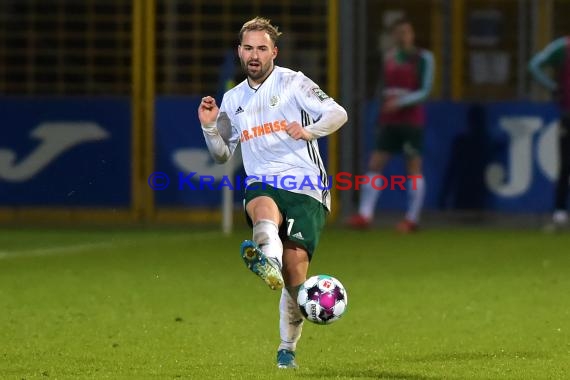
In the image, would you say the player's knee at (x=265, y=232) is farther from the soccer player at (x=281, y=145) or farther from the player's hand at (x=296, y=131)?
the player's hand at (x=296, y=131)

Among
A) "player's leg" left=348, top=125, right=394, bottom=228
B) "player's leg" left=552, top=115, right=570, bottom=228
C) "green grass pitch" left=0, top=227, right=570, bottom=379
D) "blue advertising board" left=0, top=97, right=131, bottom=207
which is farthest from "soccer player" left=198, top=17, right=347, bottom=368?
"blue advertising board" left=0, top=97, right=131, bottom=207

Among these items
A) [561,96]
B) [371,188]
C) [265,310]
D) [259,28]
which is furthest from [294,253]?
[561,96]

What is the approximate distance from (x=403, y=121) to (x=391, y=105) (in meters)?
0.23

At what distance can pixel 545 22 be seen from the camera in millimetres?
19891

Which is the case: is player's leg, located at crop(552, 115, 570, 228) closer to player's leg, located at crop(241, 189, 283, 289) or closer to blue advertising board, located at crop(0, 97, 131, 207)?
blue advertising board, located at crop(0, 97, 131, 207)

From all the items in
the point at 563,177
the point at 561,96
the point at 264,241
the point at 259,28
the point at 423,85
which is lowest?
the point at 563,177

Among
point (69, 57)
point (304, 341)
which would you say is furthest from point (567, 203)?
point (304, 341)

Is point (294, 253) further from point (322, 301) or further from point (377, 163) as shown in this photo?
point (377, 163)

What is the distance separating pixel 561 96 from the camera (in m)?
18.1

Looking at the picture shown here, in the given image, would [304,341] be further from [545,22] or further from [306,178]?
[545,22]

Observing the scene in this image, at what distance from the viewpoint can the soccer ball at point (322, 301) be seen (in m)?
7.62

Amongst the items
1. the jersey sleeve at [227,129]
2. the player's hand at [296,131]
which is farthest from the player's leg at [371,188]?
the player's hand at [296,131]

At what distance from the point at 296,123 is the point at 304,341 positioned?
187 centimetres

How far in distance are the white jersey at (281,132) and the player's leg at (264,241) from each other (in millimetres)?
135
